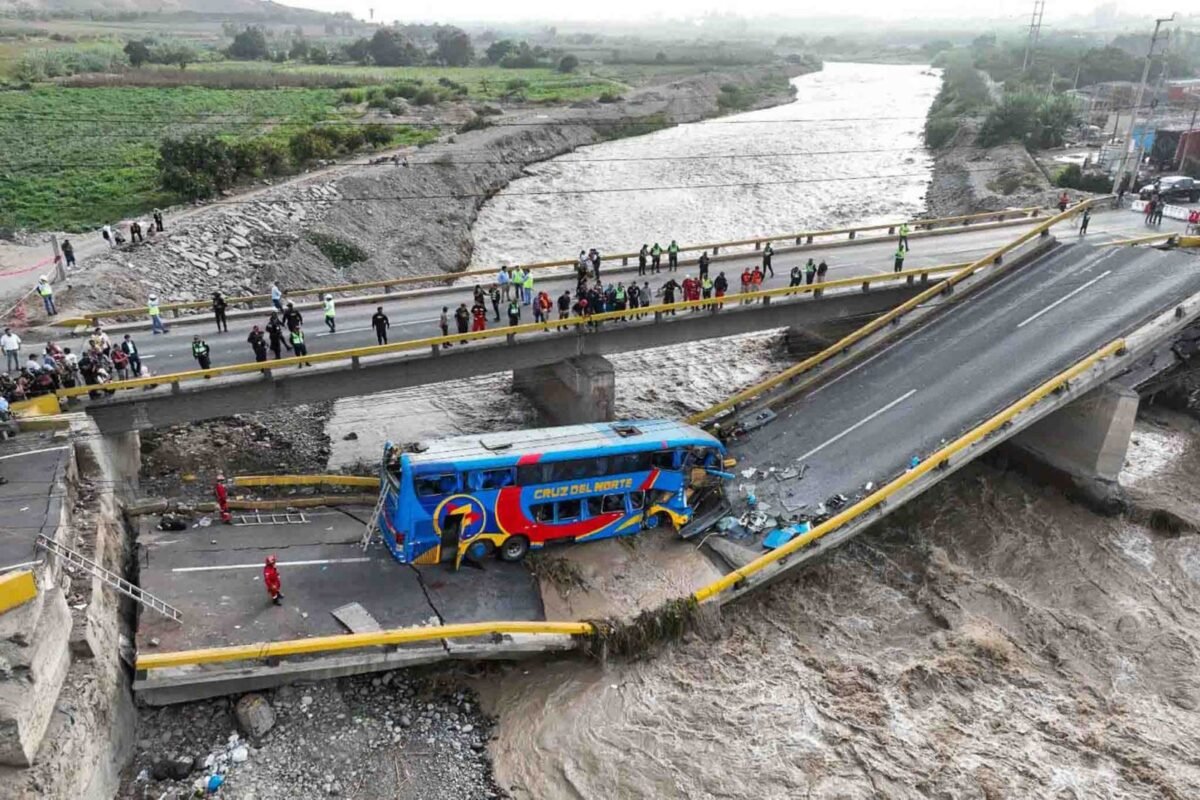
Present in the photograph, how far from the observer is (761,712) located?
18.7 metres

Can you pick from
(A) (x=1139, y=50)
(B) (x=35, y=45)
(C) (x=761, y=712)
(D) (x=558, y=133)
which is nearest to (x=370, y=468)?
(C) (x=761, y=712)

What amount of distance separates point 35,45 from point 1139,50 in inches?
7834

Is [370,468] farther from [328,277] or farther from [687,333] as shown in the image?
[328,277]

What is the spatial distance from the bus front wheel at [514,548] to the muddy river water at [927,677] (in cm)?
282

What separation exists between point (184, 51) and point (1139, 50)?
179975mm

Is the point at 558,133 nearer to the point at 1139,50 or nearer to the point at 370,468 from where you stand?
the point at 370,468

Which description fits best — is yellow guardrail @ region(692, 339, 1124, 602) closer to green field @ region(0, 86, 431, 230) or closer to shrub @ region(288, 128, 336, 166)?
green field @ region(0, 86, 431, 230)

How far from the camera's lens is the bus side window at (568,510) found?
2103cm

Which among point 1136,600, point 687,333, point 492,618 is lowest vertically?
point 1136,600

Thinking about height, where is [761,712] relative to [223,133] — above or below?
below

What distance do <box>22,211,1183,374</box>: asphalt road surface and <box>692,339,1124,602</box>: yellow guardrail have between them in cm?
1101

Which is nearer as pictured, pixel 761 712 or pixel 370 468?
pixel 761 712

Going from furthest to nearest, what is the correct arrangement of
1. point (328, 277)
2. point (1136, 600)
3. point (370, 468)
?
point (328, 277)
point (370, 468)
point (1136, 600)

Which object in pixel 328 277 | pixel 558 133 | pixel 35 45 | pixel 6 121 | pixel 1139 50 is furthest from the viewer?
pixel 1139 50
